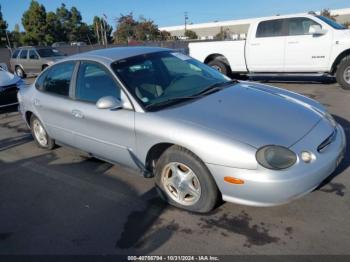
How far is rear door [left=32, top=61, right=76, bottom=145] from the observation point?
4.45 metres

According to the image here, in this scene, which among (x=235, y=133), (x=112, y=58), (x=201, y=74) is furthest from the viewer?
(x=201, y=74)

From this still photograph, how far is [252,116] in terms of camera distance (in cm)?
327

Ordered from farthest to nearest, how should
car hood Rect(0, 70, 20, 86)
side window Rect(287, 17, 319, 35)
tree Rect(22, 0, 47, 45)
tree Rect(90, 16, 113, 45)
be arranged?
1. tree Rect(90, 16, 113, 45)
2. tree Rect(22, 0, 47, 45)
3. side window Rect(287, 17, 319, 35)
4. car hood Rect(0, 70, 20, 86)

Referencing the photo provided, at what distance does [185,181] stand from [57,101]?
7.57ft

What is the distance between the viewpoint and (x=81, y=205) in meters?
3.73

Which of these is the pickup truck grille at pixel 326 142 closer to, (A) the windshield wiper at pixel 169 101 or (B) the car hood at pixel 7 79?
(A) the windshield wiper at pixel 169 101

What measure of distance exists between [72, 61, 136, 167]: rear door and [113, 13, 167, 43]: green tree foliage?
55.8 metres

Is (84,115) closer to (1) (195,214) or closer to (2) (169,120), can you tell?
(2) (169,120)

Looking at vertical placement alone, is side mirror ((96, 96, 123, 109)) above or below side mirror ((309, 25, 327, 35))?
below

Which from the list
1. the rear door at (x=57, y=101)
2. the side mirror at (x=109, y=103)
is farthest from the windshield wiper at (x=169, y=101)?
the rear door at (x=57, y=101)

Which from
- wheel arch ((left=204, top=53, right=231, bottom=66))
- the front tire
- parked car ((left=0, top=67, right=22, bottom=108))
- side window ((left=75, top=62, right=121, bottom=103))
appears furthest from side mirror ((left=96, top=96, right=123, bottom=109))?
wheel arch ((left=204, top=53, right=231, bottom=66))

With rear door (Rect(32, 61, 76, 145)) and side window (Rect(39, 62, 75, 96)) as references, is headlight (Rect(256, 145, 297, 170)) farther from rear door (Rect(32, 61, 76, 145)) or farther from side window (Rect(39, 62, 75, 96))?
side window (Rect(39, 62, 75, 96))

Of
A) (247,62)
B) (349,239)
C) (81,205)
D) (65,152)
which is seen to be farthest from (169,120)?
(247,62)

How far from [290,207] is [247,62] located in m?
7.27
